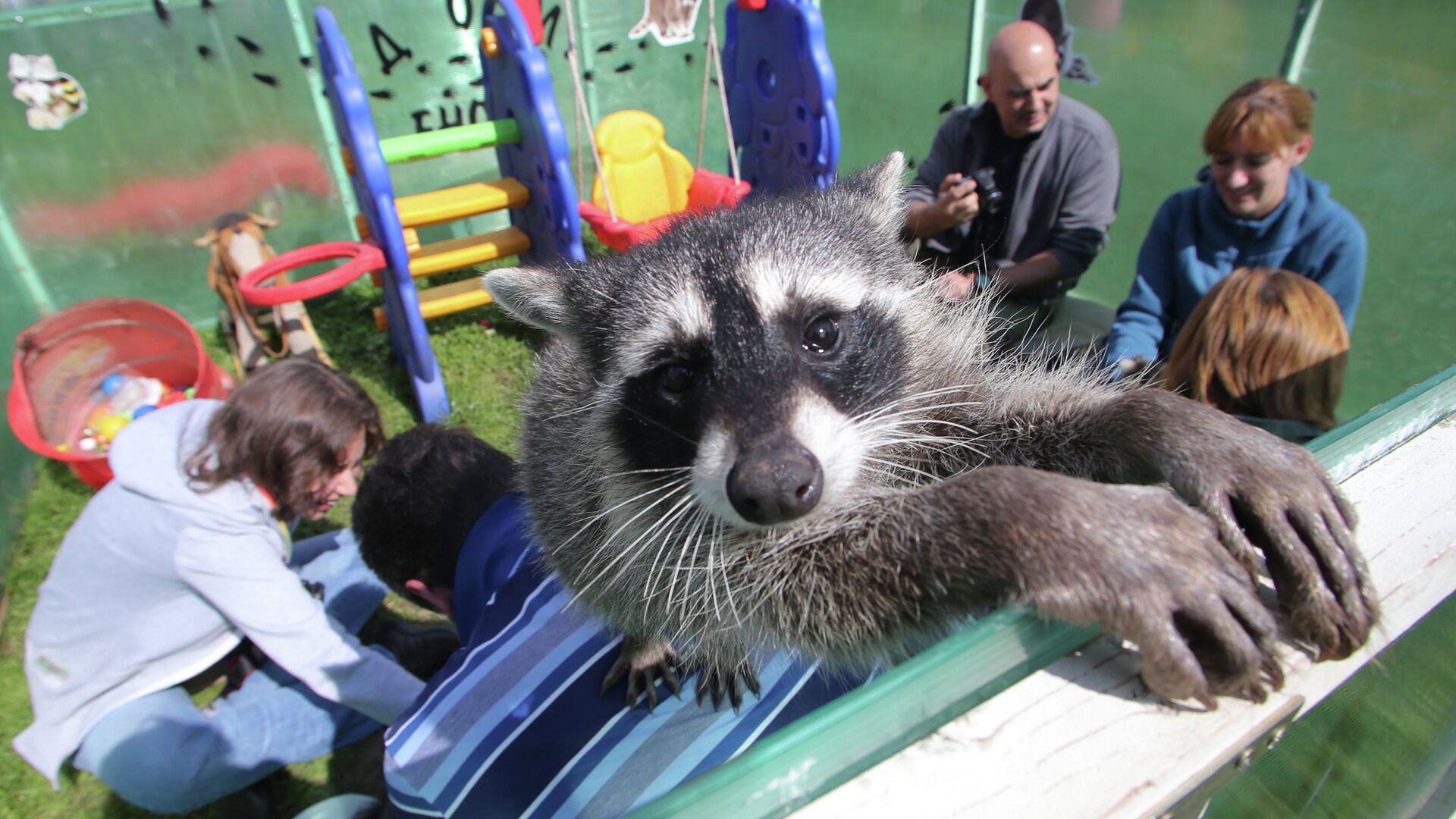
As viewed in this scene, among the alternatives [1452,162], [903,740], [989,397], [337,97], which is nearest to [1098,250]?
[1452,162]

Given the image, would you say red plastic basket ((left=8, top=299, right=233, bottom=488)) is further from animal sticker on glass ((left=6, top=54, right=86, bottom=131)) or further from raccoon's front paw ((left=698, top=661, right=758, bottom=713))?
raccoon's front paw ((left=698, top=661, right=758, bottom=713))

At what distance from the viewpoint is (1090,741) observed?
811 mm

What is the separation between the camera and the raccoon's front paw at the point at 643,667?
1964 mm

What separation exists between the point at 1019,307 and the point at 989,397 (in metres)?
2.50

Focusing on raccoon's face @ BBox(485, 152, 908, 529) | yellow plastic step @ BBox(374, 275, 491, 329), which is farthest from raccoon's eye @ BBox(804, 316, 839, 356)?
yellow plastic step @ BBox(374, 275, 491, 329)

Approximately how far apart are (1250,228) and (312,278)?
15.6 feet

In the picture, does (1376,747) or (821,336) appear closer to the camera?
(1376,747)

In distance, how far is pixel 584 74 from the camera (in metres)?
7.09

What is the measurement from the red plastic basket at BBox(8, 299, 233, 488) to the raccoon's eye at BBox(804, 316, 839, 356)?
14.9 feet

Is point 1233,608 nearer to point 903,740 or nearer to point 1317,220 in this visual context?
point 903,740

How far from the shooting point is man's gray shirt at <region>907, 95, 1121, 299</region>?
3.78 meters

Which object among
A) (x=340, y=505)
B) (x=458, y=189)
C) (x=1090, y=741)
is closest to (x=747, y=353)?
(x=1090, y=741)

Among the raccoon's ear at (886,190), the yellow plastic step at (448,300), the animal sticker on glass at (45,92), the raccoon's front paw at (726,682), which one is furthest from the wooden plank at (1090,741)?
the animal sticker on glass at (45,92)

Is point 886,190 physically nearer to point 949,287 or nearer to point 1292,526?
point 949,287
